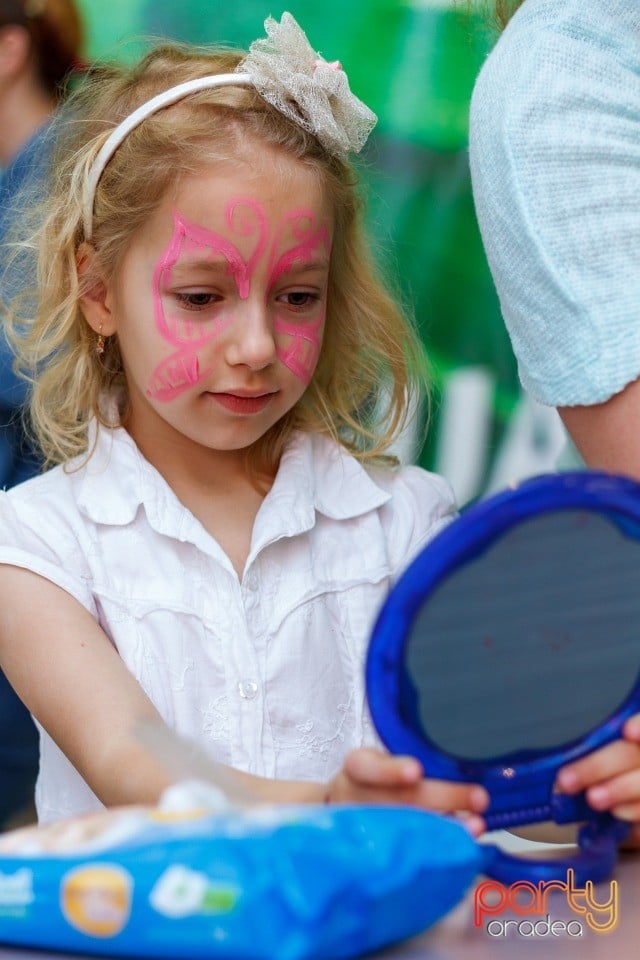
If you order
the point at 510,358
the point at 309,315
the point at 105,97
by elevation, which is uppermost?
the point at 105,97

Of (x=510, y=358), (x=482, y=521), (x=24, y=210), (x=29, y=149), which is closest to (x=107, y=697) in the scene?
(x=482, y=521)

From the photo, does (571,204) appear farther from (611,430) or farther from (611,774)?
(611,774)

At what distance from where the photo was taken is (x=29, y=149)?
1.81m

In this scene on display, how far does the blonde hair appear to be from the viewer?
139 cm

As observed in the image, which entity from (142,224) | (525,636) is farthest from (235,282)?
(525,636)

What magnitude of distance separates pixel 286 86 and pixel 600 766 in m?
0.92

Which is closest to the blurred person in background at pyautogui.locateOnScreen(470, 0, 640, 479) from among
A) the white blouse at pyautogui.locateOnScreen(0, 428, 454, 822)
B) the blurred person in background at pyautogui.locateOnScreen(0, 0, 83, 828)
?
the white blouse at pyautogui.locateOnScreen(0, 428, 454, 822)

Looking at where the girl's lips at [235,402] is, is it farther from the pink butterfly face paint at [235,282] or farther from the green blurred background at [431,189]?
the green blurred background at [431,189]

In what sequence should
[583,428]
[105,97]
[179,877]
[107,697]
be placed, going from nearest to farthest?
1. [179,877]
2. [583,428]
3. [107,697]
4. [105,97]

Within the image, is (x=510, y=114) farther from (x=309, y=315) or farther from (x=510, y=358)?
(x=510, y=358)

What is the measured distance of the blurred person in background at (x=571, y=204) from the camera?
3.25 feet

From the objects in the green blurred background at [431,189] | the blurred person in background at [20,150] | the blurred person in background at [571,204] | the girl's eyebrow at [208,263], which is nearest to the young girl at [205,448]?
the girl's eyebrow at [208,263]

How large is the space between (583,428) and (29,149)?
111 centimetres

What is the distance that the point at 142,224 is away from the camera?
138 cm
